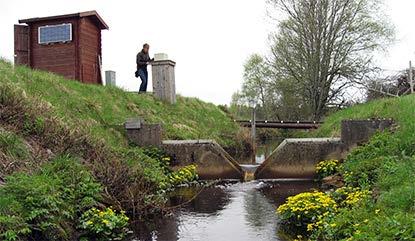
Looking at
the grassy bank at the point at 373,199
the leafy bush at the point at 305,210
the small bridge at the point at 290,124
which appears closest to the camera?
the grassy bank at the point at 373,199

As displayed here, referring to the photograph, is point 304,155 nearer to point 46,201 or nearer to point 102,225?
point 102,225

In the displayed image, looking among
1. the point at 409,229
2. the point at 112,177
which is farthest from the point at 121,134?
the point at 409,229

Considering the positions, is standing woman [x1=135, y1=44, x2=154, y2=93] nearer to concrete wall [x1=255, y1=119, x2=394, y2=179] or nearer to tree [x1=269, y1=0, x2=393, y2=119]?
concrete wall [x1=255, y1=119, x2=394, y2=179]

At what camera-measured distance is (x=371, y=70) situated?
94.9 feet

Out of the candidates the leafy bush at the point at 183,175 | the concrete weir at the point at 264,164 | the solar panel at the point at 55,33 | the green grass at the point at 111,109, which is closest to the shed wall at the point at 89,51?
the solar panel at the point at 55,33

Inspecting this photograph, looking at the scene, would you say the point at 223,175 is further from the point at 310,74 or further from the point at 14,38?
the point at 310,74

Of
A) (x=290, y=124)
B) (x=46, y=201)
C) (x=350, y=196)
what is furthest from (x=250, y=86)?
(x=46, y=201)

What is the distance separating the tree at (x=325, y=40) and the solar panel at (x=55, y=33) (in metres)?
14.9

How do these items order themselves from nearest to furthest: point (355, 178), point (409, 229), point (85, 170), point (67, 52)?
point (409, 229)
point (85, 170)
point (355, 178)
point (67, 52)

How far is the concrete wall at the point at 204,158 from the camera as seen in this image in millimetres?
13422

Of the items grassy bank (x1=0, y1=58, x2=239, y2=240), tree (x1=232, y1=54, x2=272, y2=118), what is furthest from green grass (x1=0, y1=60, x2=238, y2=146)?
tree (x1=232, y1=54, x2=272, y2=118)

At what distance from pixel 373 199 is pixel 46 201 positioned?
14.8 feet

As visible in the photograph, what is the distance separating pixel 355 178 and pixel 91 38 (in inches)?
515

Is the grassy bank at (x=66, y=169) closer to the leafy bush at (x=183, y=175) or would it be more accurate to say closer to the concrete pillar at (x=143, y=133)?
the leafy bush at (x=183, y=175)
